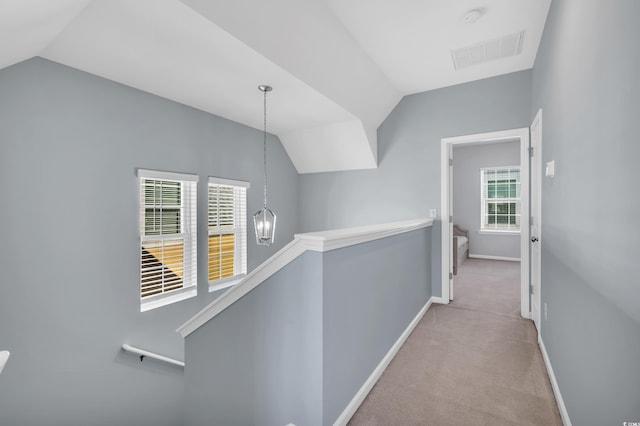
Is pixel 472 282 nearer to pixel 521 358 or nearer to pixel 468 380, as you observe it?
pixel 521 358

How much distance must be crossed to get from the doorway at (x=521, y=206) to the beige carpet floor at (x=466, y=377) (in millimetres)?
335

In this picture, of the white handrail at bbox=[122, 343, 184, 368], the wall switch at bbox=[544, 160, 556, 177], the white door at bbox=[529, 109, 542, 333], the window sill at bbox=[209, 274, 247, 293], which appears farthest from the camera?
the window sill at bbox=[209, 274, 247, 293]

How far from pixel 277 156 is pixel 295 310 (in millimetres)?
3440

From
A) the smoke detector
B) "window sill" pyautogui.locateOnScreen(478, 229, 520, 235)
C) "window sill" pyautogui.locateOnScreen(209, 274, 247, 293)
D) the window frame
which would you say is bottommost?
"window sill" pyautogui.locateOnScreen(209, 274, 247, 293)

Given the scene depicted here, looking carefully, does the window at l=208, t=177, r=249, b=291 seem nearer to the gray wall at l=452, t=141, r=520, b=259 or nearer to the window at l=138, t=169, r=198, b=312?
the window at l=138, t=169, r=198, b=312

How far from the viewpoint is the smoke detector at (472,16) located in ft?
8.14

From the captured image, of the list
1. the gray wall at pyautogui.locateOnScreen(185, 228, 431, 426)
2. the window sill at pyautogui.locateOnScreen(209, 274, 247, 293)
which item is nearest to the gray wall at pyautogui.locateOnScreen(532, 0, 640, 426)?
the gray wall at pyautogui.locateOnScreen(185, 228, 431, 426)

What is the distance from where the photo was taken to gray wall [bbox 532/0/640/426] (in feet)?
3.23

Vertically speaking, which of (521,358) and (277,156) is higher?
(277,156)

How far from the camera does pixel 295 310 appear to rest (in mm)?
1649

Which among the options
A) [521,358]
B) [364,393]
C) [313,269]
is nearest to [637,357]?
[313,269]

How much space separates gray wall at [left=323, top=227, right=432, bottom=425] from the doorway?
1.18 meters

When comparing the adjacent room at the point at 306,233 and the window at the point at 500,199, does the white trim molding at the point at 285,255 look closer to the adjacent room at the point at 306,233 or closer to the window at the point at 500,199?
the adjacent room at the point at 306,233

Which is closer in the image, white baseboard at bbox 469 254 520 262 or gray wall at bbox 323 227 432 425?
gray wall at bbox 323 227 432 425
